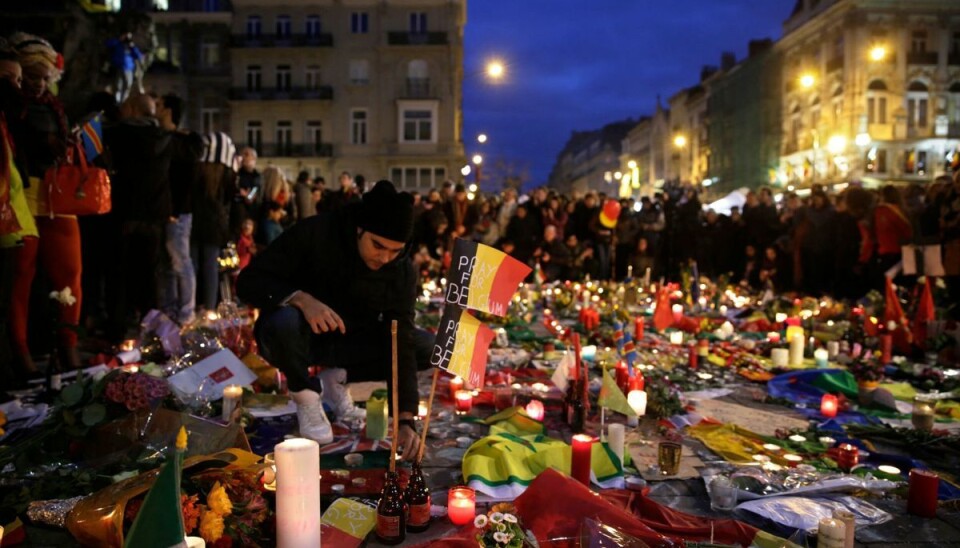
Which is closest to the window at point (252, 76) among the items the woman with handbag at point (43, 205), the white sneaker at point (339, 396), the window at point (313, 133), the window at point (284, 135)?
the window at point (284, 135)

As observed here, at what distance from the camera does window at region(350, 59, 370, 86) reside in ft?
113

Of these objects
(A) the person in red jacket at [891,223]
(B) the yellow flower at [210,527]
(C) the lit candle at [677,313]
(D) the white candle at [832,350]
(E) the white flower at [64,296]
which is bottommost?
(B) the yellow flower at [210,527]

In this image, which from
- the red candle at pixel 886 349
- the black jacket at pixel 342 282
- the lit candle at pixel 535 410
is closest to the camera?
the black jacket at pixel 342 282

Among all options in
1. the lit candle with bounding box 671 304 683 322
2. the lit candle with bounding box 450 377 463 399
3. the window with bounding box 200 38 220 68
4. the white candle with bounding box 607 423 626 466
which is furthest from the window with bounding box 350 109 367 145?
→ the white candle with bounding box 607 423 626 466

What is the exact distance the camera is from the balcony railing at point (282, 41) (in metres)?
34.3

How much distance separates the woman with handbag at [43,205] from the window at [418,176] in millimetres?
30256

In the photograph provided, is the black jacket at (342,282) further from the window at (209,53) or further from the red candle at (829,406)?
the window at (209,53)

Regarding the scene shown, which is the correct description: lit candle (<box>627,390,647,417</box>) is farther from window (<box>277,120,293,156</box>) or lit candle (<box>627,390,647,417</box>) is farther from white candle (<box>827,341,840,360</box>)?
window (<box>277,120,293,156</box>)

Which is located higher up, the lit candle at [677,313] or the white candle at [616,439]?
the lit candle at [677,313]

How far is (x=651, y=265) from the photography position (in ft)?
40.4

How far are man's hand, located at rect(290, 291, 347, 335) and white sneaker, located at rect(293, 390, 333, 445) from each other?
370 mm

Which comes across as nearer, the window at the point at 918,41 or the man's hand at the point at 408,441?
the man's hand at the point at 408,441

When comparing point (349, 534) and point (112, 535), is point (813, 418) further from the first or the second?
point (112, 535)

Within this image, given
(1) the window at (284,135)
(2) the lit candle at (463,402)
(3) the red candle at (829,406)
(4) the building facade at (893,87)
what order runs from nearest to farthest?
(2) the lit candle at (463,402), (3) the red candle at (829,406), (4) the building facade at (893,87), (1) the window at (284,135)
